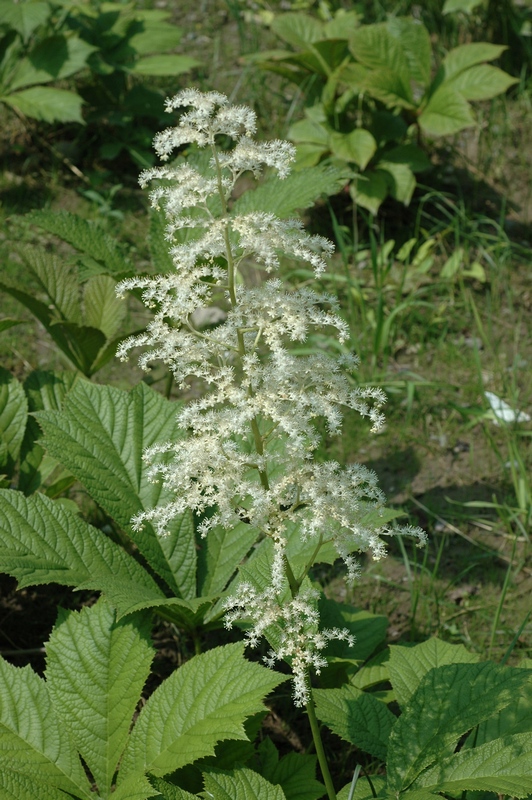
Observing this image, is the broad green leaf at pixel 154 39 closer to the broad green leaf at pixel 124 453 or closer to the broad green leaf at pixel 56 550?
the broad green leaf at pixel 124 453

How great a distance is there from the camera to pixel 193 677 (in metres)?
2.25

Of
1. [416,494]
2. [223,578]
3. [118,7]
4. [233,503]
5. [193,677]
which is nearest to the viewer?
[233,503]

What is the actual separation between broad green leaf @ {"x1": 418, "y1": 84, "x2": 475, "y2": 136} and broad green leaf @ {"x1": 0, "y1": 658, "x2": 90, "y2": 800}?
359 cm

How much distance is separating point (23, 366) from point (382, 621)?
7.74 ft

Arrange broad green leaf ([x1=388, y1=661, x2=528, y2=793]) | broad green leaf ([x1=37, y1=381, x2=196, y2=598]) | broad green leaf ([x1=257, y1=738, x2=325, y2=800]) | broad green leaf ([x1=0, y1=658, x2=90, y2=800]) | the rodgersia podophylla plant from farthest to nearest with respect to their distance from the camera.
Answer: broad green leaf ([x1=37, y1=381, x2=196, y2=598])
broad green leaf ([x1=257, y1=738, x2=325, y2=800])
broad green leaf ([x1=0, y1=658, x2=90, y2=800])
broad green leaf ([x1=388, y1=661, x2=528, y2=793])
the rodgersia podophylla plant

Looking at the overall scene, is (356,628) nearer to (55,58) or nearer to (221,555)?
(221,555)

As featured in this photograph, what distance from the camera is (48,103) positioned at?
484 cm

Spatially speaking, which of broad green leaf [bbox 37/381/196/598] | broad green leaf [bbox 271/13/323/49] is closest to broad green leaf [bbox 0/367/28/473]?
broad green leaf [bbox 37/381/196/598]

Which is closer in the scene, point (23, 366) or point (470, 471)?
point (470, 471)

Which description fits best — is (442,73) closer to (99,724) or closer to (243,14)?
(243,14)

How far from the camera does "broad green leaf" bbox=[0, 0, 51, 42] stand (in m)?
4.68

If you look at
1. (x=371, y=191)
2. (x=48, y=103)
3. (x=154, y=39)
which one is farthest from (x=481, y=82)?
(x=48, y=103)

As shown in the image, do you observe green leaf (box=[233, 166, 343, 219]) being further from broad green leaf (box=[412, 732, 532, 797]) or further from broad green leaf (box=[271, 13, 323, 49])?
broad green leaf (box=[271, 13, 323, 49])

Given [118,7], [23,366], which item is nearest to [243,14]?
[118,7]
